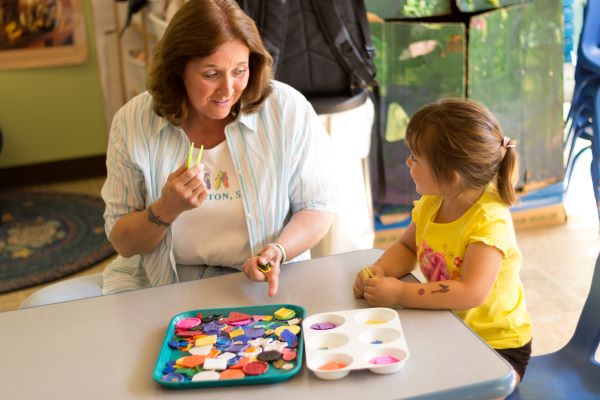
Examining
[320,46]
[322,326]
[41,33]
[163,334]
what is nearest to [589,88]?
[320,46]

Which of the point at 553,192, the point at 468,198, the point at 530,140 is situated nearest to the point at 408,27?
the point at 530,140

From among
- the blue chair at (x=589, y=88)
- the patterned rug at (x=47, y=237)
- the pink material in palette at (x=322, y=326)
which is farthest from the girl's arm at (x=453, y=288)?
the patterned rug at (x=47, y=237)

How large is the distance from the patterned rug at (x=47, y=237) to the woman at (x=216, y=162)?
63.4 inches

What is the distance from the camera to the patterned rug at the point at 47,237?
11.1 ft

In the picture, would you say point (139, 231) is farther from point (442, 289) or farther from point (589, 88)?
point (589, 88)

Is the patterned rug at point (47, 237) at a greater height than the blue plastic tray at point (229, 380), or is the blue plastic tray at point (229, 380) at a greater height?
the blue plastic tray at point (229, 380)

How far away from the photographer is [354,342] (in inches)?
48.9

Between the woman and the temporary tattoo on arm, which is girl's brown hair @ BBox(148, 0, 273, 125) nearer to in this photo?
the woman

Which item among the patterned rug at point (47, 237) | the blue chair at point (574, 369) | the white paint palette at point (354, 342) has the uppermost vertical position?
Answer: the white paint palette at point (354, 342)

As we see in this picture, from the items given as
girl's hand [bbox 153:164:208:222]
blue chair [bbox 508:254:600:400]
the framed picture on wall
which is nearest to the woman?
girl's hand [bbox 153:164:208:222]

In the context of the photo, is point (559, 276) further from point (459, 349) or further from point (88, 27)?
point (88, 27)

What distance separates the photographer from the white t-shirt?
182cm

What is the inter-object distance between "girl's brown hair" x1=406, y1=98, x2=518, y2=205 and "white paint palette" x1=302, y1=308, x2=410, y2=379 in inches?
13.2

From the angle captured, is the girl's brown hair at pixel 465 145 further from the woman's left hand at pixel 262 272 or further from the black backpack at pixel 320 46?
the black backpack at pixel 320 46
